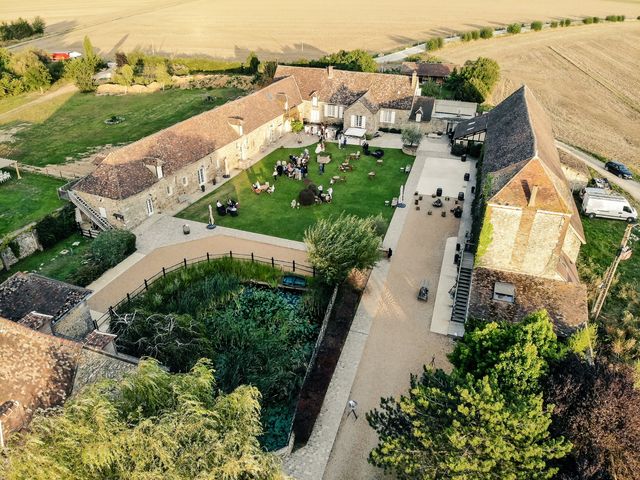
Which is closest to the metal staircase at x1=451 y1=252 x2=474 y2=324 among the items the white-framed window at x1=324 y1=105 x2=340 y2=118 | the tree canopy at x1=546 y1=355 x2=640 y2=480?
the tree canopy at x1=546 y1=355 x2=640 y2=480

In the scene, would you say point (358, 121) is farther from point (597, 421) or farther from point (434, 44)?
point (434, 44)

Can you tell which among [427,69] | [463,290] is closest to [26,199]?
[463,290]

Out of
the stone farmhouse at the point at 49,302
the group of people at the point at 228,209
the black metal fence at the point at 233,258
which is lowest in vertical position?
the black metal fence at the point at 233,258

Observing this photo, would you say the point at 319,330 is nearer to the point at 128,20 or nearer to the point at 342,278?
the point at 342,278

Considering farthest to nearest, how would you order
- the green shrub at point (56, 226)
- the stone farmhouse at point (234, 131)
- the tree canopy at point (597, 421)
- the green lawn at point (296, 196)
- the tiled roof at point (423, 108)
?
the tiled roof at point (423, 108) < the green lawn at point (296, 196) < the stone farmhouse at point (234, 131) < the green shrub at point (56, 226) < the tree canopy at point (597, 421)

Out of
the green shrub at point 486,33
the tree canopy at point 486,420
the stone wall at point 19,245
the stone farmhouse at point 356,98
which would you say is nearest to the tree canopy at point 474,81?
the stone farmhouse at point 356,98

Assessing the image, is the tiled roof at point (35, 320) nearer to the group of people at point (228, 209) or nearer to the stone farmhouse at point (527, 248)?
the group of people at point (228, 209)

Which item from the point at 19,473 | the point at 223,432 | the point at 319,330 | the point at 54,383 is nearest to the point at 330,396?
the point at 319,330
